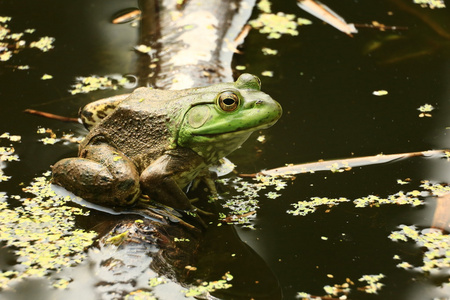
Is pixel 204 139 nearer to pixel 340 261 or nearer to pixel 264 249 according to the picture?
pixel 264 249

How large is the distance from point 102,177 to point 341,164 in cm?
189

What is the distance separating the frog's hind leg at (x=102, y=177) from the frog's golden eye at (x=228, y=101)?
0.77 metres

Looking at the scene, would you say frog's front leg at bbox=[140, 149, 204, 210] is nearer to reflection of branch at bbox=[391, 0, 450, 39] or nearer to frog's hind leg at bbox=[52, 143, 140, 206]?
frog's hind leg at bbox=[52, 143, 140, 206]

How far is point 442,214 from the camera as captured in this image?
12.5 ft

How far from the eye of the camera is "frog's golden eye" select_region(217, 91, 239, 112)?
147 inches

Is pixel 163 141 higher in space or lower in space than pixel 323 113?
higher

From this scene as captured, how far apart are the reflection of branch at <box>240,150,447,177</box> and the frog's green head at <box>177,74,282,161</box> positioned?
0.62 m

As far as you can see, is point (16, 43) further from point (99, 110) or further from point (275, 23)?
point (275, 23)

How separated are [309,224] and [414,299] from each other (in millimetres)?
886

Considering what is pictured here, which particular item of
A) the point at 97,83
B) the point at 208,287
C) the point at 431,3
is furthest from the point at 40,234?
the point at 431,3

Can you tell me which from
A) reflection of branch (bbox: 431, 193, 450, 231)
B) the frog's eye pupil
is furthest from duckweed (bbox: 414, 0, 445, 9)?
the frog's eye pupil

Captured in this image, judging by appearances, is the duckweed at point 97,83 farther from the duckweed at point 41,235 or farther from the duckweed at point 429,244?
the duckweed at point 429,244

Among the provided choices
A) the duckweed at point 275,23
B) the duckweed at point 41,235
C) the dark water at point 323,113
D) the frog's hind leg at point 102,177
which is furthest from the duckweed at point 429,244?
the duckweed at point 275,23

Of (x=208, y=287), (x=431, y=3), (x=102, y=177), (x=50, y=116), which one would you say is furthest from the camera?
(x=431, y=3)
